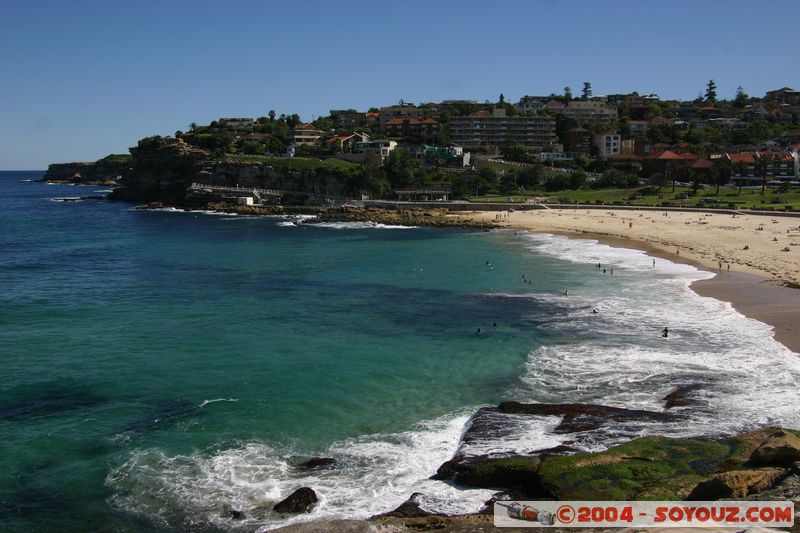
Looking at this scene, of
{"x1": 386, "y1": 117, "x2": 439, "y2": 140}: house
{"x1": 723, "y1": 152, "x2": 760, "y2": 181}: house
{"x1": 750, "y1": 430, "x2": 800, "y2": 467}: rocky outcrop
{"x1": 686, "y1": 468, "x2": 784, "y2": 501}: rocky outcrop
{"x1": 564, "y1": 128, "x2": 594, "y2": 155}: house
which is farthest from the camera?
{"x1": 386, "y1": 117, "x2": 439, "y2": 140}: house

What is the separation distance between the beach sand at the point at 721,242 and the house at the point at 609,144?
2315 inches

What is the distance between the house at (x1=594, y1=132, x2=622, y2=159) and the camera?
14225 cm

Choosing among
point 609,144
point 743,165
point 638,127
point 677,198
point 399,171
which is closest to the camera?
point 677,198

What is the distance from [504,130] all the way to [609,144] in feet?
74.5

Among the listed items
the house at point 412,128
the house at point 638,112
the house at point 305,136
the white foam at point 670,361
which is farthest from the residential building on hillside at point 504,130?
the white foam at point 670,361

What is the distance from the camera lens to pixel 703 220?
71312 millimetres

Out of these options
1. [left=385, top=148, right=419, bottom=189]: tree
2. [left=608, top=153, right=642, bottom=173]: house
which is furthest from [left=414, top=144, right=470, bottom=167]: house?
[left=608, top=153, right=642, bottom=173]: house

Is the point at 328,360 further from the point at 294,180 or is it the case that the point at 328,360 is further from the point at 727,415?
the point at 294,180

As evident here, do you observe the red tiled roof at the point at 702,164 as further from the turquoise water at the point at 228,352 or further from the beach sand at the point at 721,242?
the turquoise water at the point at 228,352

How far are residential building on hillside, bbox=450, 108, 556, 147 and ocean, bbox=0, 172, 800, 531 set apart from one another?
329 feet

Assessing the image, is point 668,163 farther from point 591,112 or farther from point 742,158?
point 591,112

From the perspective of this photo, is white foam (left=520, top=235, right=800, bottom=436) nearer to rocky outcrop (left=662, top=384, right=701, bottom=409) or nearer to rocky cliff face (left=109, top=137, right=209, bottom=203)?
rocky outcrop (left=662, top=384, right=701, bottom=409)

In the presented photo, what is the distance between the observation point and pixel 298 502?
55.0 ft

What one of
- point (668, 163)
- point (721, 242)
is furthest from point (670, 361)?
point (668, 163)
